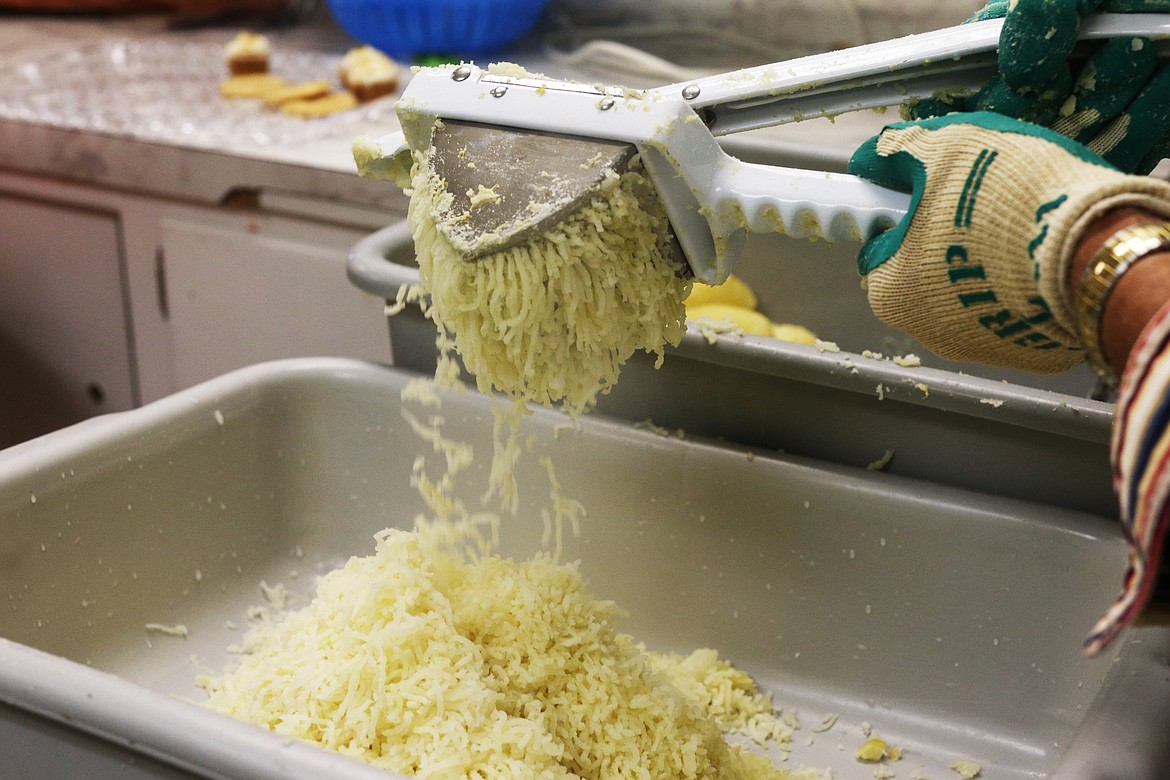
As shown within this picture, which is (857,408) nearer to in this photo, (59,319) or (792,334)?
(792,334)

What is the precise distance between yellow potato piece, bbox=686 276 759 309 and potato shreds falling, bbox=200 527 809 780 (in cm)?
53

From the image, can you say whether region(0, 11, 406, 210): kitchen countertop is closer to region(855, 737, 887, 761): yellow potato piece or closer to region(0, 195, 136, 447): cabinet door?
region(0, 195, 136, 447): cabinet door

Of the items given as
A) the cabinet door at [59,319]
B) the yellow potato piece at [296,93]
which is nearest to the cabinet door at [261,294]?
the cabinet door at [59,319]

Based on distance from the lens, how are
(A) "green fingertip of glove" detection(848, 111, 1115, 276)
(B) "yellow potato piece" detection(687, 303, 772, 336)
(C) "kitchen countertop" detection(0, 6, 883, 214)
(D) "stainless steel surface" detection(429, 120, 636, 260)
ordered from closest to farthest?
(A) "green fingertip of glove" detection(848, 111, 1115, 276) → (D) "stainless steel surface" detection(429, 120, 636, 260) → (B) "yellow potato piece" detection(687, 303, 772, 336) → (C) "kitchen countertop" detection(0, 6, 883, 214)

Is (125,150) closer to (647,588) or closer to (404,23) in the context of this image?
(404,23)

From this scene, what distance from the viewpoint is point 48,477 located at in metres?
0.96

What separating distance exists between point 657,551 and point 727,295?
1.44 ft

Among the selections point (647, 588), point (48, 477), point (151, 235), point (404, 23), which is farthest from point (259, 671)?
point (404, 23)

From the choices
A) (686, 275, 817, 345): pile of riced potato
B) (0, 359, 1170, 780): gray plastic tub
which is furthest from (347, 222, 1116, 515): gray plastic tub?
(686, 275, 817, 345): pile of riced potato

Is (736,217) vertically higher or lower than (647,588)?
higher

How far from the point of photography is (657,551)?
42.7 inches

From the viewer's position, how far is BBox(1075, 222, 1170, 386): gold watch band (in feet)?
1.70

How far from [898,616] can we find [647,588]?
0.79 ft

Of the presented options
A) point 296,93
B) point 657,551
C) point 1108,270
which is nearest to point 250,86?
point 296,93
